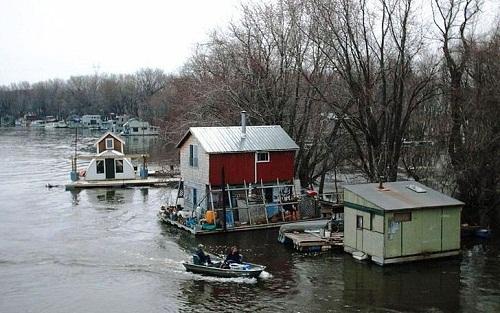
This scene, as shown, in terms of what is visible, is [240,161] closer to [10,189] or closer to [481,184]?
[481,184]

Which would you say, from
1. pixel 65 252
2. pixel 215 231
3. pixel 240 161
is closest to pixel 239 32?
pixel 240 161

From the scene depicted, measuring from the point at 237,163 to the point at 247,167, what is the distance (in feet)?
2.21

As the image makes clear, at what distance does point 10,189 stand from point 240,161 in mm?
25830

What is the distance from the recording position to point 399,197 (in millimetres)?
→ 27703

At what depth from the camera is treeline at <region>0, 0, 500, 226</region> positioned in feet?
112

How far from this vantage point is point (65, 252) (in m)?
29.4

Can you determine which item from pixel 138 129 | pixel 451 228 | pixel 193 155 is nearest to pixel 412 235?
pixel 451 228

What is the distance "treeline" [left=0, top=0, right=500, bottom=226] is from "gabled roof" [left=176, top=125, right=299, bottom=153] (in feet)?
13.5

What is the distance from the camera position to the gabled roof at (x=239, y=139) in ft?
112

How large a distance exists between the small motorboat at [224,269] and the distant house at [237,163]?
27.4 ft

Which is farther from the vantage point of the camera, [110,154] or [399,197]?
[110,154]

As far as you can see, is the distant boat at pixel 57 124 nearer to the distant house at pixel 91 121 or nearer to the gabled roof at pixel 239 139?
the distant house at pixel 91 121

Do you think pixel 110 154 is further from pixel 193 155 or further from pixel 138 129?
pixel 138 129

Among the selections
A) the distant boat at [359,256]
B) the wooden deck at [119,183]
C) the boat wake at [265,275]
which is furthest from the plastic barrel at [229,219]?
the wooden deck at [119,183]
